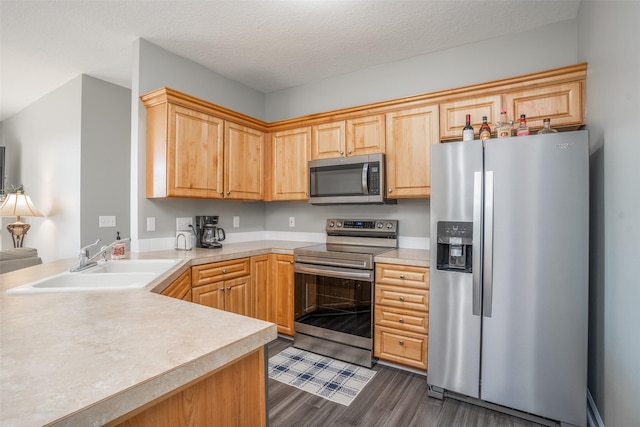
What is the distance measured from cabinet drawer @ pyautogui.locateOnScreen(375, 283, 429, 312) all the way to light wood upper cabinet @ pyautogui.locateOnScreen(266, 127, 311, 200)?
47.5 inches

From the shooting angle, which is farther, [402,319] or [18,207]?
[18,207]

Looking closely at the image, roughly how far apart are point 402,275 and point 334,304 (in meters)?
0.64

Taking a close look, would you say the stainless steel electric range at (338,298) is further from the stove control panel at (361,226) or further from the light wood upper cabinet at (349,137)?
the light wood upper cabinet at (349,137)

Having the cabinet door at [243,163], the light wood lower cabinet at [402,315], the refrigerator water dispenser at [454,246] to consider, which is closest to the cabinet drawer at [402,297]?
the light wood lower cabinet at [402,315]

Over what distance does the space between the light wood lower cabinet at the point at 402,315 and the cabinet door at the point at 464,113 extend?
1.09 m

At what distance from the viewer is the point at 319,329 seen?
8.77ft

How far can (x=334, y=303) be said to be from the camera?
2.61 meters

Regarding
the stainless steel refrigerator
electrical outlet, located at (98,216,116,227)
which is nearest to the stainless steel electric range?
the stainless steel refrigerator

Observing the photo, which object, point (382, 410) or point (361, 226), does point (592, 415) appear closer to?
point (382, 410)

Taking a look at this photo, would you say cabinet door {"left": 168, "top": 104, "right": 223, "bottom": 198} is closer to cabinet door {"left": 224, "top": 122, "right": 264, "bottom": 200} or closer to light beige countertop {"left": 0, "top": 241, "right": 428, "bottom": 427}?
cabinet door {"left": 224, "top": 122, "right": 264, "bottom": 200}

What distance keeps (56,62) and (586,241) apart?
4.61m

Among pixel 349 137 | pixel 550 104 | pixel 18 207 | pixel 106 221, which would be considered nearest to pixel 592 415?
pixel 550 104

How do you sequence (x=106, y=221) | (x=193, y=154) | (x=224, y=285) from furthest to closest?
(x=106, y=221) → (x=193, y=154) → (x=224, y=285)

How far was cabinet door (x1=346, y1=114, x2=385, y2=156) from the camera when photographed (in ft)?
9.00
